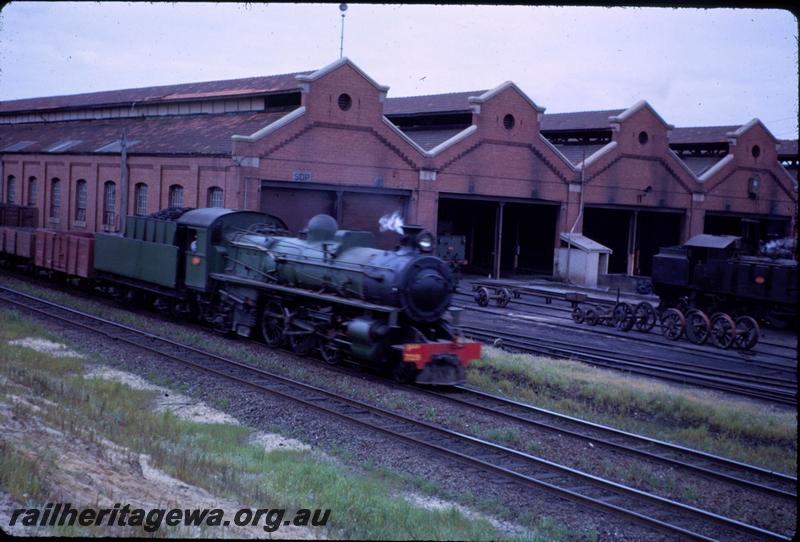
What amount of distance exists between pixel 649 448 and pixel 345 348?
22.5 ft

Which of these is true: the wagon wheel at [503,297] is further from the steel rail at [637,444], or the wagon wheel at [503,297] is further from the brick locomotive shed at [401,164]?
the steel rail at [637,444]

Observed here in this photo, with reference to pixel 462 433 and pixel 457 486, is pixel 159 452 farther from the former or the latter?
pixel 462 433

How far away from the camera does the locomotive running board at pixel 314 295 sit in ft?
47.0

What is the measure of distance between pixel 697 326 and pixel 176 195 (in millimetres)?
22885

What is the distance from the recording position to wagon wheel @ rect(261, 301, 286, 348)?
17.7 meters

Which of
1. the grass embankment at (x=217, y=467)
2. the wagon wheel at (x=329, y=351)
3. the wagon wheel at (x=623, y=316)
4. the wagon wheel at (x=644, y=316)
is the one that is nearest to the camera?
the grass embankment at (x=217, y=467)

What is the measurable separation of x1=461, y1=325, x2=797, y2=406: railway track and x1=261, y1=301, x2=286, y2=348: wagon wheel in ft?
20.3

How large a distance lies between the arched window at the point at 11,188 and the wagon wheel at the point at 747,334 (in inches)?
1582

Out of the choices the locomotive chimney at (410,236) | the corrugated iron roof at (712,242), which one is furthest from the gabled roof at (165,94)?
Result: the locomotive chimney at (410,236)

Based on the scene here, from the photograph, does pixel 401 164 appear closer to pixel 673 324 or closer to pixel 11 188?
pixel 673 324

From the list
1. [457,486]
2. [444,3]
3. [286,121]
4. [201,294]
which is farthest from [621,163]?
[444,3]

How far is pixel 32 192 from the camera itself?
43.5m

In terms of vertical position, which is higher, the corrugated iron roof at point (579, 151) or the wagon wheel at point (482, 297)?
the corrugated iron roof at point (579, 151)

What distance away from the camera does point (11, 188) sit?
4456cm
